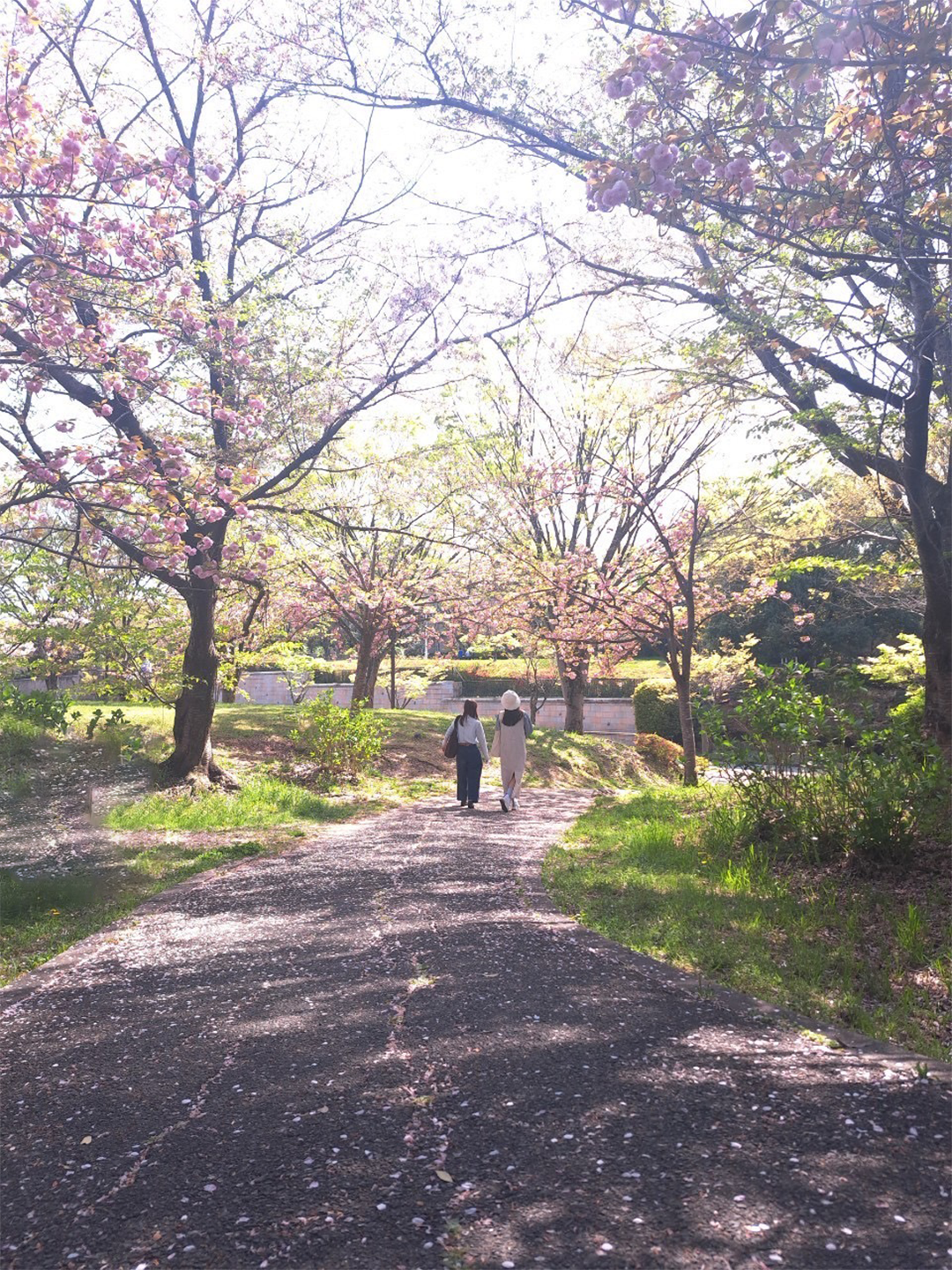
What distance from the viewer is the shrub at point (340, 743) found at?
564 inches

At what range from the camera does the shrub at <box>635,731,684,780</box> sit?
2333 cm

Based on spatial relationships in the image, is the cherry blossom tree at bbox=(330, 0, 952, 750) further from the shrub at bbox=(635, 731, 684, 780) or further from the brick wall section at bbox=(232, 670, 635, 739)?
the brick wall section at bbox=(232, 670, 635, 739)

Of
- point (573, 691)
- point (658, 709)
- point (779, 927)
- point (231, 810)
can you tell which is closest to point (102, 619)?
point (231, 810)

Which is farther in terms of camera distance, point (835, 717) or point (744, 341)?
point (744, 341)

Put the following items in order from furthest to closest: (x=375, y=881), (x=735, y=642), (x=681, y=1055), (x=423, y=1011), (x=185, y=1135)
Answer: (x=735, y=642) < (x=375, y=881) < (x=423, y=1011) < (x=681, y=1055) < (x=185, y=1135)

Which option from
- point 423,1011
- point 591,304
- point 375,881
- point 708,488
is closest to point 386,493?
point 708,488

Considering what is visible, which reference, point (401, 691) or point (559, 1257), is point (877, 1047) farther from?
point (401, 691)

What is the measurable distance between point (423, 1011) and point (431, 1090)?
845mm

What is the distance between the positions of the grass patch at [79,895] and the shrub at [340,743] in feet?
17.5

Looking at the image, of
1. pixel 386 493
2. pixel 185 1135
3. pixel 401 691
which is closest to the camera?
pixel 185 1135

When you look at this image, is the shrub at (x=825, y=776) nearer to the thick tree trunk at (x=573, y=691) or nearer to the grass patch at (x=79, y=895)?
the grass patch at (x=79, y=895)

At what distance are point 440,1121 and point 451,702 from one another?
3076cm

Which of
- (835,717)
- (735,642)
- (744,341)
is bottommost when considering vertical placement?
(835,717)

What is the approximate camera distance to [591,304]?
8.09 m
